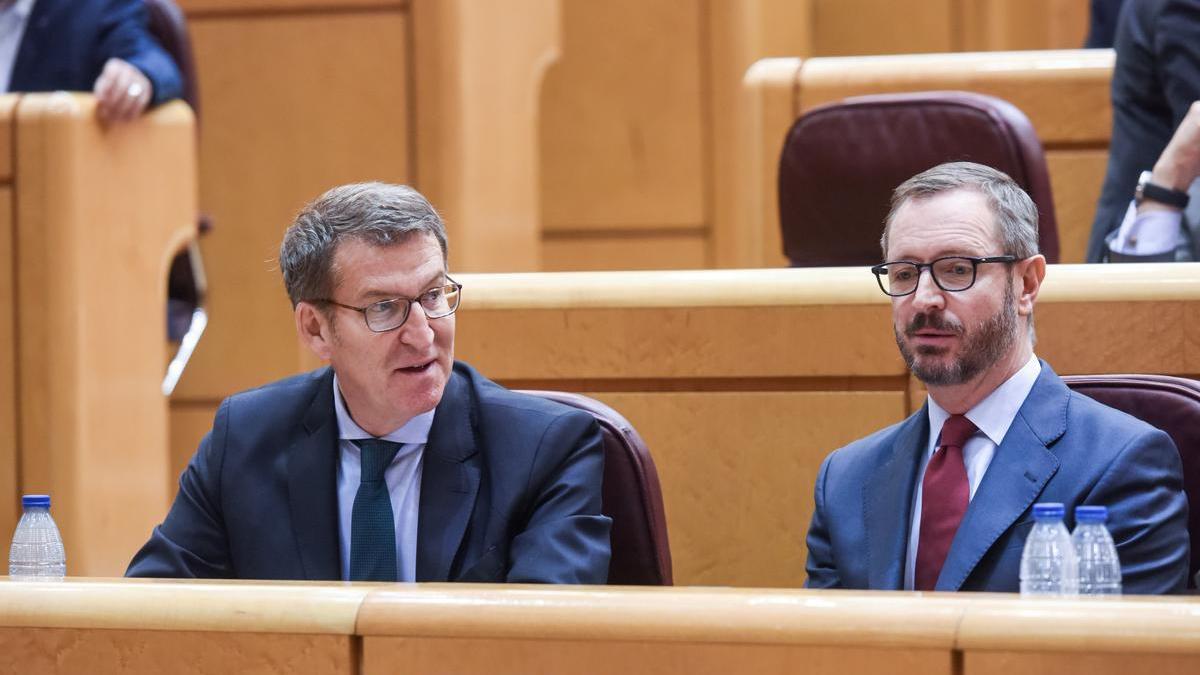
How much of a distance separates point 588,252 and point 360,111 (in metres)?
0.65

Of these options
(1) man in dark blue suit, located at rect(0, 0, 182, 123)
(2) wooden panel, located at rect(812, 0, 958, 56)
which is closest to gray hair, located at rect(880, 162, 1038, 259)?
(1) man in dark blue suit, located at rect(0, 0, 182, 123)

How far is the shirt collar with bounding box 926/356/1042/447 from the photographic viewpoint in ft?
5.57

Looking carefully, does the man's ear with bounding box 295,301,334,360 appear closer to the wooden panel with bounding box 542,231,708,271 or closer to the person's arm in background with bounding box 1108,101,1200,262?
the person's arm in background with bounding box 1108,101,1200,262

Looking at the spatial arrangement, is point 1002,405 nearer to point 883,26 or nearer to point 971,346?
point 971,346

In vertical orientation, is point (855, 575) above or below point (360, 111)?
below

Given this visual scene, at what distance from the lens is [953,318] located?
170 cm

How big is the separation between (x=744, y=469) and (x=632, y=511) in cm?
39

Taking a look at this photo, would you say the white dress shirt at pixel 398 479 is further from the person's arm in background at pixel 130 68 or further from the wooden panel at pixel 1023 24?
the wooden panel at pixel 1023 24

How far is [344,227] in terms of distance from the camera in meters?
1.78

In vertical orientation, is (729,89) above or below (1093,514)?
above

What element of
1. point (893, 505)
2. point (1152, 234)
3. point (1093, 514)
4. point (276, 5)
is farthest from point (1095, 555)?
point (276, 5)

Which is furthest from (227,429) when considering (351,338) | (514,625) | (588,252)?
(588,252)

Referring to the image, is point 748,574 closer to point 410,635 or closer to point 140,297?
point 410,635

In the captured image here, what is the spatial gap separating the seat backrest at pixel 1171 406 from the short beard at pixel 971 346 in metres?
0.11
